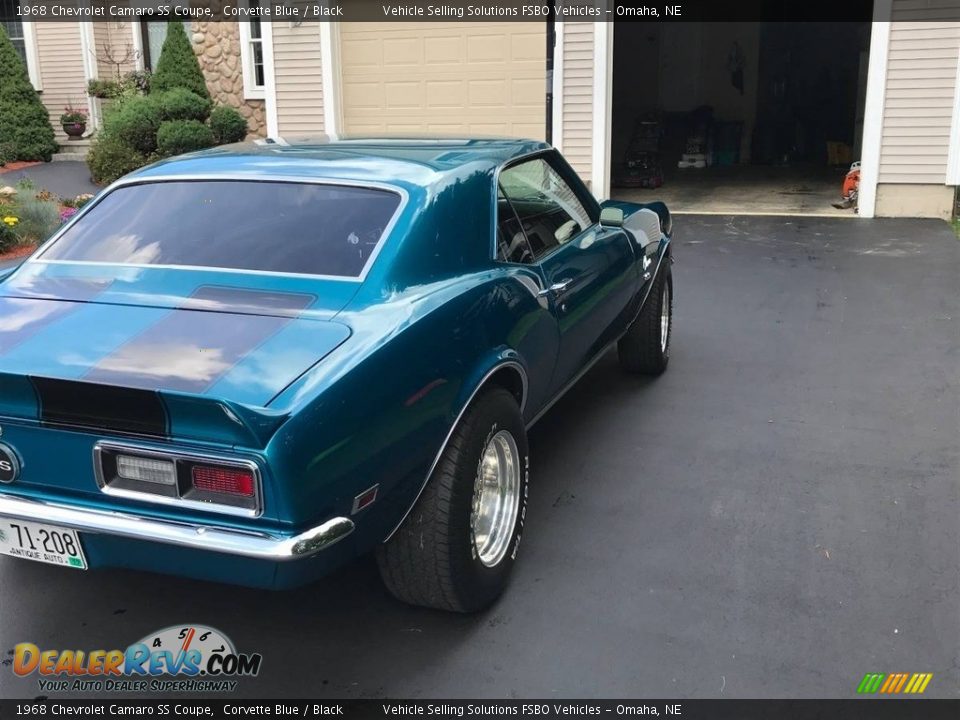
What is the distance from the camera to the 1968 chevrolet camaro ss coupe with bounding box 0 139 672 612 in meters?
2.49

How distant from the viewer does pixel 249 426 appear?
7.86ft

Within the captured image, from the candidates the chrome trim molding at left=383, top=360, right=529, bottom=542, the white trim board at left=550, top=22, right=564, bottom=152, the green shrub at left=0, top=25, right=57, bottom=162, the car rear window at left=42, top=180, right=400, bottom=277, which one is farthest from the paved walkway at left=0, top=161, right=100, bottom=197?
the chrome trim molding at left=383, top=360, right=529, bottom=542

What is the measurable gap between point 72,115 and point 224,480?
606 inches

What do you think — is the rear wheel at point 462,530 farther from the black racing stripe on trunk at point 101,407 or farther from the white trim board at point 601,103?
the white trim board at point 601,103

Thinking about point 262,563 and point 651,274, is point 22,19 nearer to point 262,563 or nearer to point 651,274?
point 651,274

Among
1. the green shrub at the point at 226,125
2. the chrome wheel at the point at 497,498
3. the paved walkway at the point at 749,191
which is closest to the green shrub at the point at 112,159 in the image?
the green shrub at the point at 226,125

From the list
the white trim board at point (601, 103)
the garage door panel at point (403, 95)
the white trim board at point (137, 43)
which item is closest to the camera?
the white trim board at point (601, 103)

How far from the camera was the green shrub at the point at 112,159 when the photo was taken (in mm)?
13039

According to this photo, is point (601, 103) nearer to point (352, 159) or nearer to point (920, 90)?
point (920, 90)

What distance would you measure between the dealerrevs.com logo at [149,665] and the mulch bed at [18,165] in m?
13.7

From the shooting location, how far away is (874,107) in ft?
34.5

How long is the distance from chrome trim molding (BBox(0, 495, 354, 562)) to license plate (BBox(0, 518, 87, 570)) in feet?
0.18

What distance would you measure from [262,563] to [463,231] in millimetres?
1525

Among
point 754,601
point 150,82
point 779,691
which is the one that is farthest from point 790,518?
point 150,82
